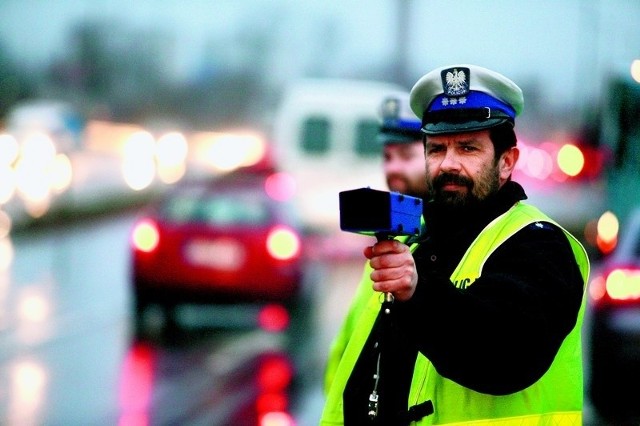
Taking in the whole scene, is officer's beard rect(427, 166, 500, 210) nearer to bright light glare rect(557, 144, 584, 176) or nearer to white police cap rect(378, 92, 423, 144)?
white police cap rect(378, 92, 423, 144)

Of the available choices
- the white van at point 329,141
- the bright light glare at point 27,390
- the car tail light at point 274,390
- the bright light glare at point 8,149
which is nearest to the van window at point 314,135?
the white van at point 329,141

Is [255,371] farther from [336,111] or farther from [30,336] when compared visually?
[336,111]

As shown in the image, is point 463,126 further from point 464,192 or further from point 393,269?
point 393,269

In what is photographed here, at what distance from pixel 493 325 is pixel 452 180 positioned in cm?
51

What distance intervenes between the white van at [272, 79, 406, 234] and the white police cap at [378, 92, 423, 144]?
700 inches

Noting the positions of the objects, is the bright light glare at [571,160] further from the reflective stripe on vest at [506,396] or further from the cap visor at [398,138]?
the reflective stripe on vest at [506,396]

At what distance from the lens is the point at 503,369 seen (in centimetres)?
242

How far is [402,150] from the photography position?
4723mm

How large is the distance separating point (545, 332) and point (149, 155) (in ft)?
146

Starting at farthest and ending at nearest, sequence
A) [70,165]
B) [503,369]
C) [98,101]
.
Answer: [98,101] → [70,165] → [503,369]

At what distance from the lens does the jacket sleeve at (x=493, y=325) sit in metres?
2.40

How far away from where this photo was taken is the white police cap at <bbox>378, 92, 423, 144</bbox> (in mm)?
4809

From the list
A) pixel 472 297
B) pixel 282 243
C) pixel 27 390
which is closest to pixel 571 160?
pixel 282 243

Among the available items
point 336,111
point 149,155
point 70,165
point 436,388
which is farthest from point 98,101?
point 436,388
